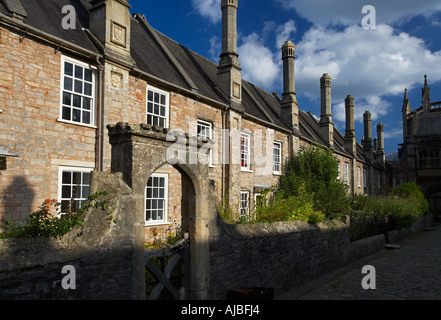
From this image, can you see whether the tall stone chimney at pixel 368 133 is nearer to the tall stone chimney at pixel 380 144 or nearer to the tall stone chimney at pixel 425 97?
the tall stone chimney at pixel 380 144

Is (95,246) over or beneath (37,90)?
beneath

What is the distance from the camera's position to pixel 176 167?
6.04 meters

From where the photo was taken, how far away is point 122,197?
4793 mm

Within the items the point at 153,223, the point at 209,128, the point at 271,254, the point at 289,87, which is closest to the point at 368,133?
the point at 289,87

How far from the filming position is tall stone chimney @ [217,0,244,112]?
54.3ft

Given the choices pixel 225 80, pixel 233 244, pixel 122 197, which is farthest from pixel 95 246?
pixel 225 80

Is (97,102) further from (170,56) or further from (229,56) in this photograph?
(229,56)

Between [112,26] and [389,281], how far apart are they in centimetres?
1088

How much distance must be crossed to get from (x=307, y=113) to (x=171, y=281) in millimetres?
31129

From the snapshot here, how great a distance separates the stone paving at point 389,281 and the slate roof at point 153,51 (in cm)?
840

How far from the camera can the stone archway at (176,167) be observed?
497 cm

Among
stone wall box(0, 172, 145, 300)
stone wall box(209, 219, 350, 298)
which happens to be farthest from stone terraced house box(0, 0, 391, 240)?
stone wall box(209, 219, 350, 298)

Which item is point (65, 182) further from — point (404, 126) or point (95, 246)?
→ point (404, 126)

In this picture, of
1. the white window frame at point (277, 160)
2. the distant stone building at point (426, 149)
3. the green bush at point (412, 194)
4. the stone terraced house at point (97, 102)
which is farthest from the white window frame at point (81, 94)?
the distant stone building at point (426, 149)
